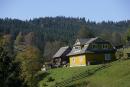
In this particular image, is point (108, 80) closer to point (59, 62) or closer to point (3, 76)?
point (3, 76)

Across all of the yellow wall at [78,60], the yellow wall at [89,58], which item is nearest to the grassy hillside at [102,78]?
the yellow wall at [89,58]

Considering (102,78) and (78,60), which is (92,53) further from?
(102,78)

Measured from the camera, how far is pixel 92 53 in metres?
84.9

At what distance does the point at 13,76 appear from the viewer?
4362 centimetres

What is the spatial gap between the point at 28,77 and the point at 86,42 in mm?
25868

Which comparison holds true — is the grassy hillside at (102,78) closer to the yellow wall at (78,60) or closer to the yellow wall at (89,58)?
the yellow wall at (89,58)

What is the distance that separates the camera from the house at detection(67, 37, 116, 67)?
84625 millimetres

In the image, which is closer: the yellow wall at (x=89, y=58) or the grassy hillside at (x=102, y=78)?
the grassy hillside at (x=102, y=78)

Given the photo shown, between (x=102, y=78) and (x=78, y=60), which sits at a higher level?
(x=78, y=60)

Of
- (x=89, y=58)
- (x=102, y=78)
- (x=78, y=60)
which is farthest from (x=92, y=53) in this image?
(x=102, y=78)

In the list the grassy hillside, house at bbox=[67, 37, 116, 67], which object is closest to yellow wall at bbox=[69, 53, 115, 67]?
house at bbox=[67, 37, 116, 67]

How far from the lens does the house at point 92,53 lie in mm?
84625

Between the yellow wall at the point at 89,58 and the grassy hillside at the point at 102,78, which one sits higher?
the yellow wall at the point at 89,58

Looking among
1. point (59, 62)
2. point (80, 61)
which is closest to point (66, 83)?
point (80, 61)
